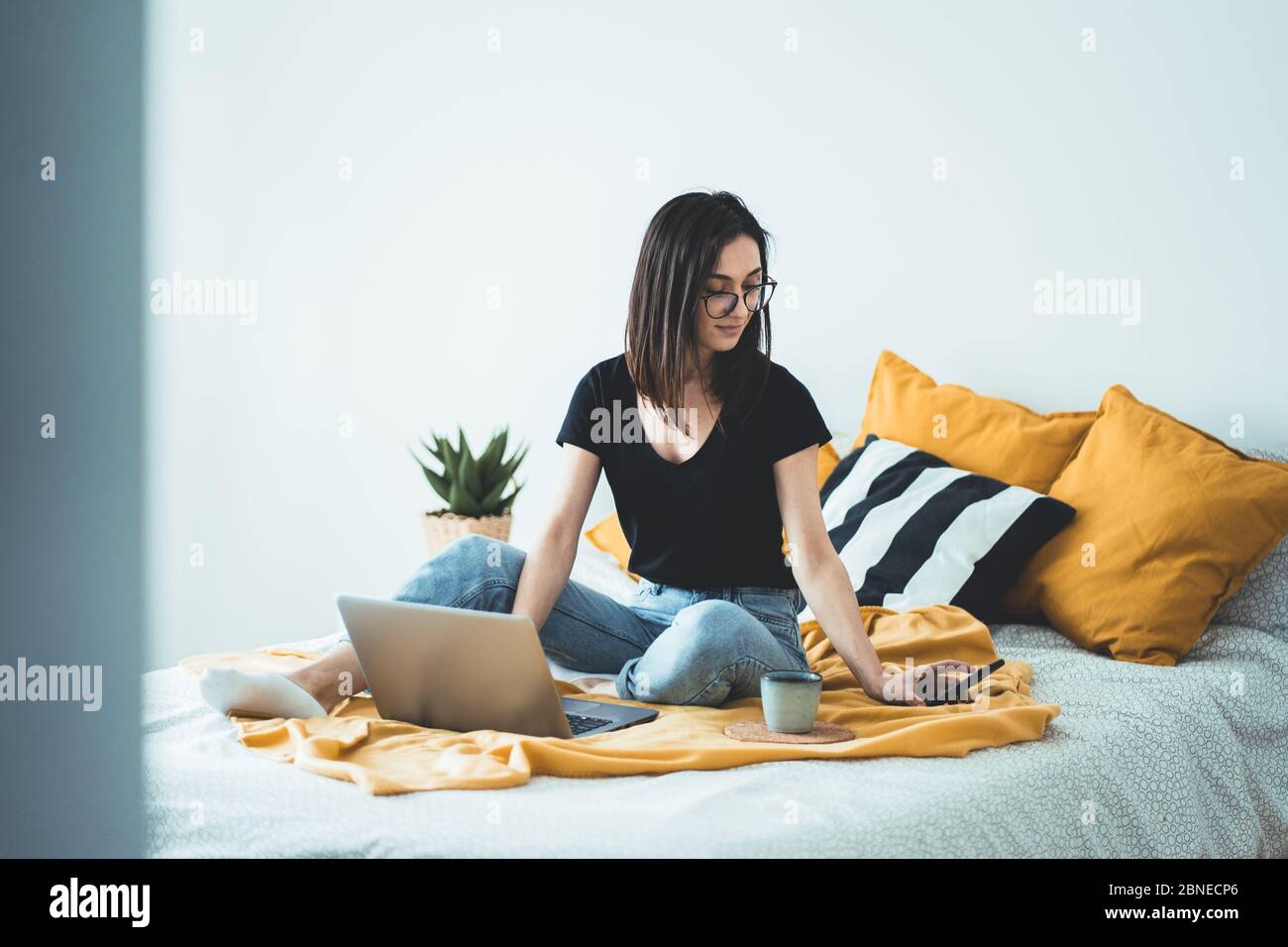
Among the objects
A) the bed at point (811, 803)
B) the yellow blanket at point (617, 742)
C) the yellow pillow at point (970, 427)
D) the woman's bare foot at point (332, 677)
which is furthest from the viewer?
the yellow pillow at point (970, 427)

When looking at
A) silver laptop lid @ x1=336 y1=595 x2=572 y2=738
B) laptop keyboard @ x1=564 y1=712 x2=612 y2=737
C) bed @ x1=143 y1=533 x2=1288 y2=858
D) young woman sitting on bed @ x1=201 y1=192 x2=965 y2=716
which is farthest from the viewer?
young woman sitting on bed @ x1=201 y1=192 x2=965 y2=716

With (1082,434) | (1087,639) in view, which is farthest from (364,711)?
(1082,434)

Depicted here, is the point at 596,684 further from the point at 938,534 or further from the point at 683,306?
the point at 938,534

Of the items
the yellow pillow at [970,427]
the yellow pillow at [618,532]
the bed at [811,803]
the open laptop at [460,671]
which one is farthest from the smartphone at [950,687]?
the yellow pillow at [618,532]

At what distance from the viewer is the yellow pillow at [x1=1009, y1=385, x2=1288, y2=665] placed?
6.66ft

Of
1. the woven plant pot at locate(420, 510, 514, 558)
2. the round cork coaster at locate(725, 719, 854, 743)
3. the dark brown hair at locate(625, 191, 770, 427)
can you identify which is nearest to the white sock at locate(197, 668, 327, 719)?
the round cork coaster at locate(725, 719, 854, 743)

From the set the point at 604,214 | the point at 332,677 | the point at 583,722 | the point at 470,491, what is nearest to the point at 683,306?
the point at 583,722

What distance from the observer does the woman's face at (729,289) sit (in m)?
1.84

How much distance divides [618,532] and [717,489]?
0.92 metres

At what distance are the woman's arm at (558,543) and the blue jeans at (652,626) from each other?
29 mm

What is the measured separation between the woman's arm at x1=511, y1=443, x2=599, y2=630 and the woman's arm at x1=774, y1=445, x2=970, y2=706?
1.12 feet

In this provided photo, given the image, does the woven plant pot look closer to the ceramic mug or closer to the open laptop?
the open laptop

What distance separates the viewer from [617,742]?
1.44 m

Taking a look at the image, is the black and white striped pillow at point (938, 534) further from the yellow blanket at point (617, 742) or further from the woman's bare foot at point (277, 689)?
the woman's bare foot at point (277, 689)
